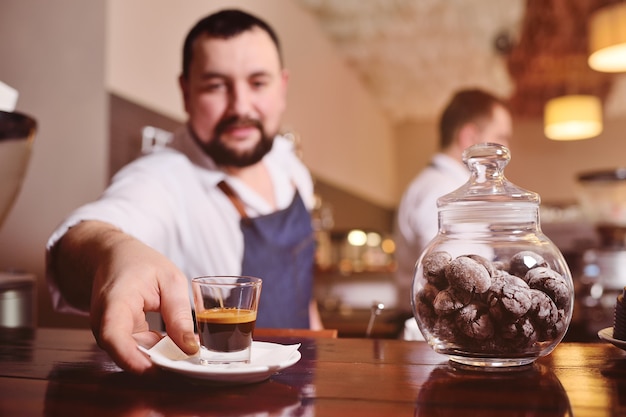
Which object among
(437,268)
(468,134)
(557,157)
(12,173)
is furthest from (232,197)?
(557,157)

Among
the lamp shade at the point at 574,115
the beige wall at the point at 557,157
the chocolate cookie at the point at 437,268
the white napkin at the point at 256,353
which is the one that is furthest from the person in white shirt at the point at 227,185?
the beige wall at the point at 557,157

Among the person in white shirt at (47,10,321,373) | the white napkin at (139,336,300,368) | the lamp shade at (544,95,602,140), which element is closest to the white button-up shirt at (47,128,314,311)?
the person in white shirt at (47,10,321,373)

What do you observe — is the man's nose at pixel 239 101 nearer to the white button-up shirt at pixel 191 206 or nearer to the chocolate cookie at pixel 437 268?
the white button-up shirt at pixel 191 206

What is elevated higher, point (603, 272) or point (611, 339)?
point (611, 339)

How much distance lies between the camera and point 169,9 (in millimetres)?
3045

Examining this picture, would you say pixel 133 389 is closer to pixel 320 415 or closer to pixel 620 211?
pixel 320 415

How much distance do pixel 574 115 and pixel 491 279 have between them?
204 inches

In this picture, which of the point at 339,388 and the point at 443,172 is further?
the point at 443,172

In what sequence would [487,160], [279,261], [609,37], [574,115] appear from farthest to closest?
[574,115]
[609,37]
[279,261]
[487,160]

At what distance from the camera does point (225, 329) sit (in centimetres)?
79

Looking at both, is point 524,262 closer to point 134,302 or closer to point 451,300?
point 451,300

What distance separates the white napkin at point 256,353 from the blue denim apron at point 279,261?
0.86 meters

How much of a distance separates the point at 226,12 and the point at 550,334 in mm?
1316

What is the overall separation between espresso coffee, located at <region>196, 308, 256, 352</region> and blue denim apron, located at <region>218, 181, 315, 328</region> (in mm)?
939
